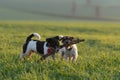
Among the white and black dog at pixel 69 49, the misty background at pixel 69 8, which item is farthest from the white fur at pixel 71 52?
the misty background at pixel 69 8

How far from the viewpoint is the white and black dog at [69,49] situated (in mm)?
9797

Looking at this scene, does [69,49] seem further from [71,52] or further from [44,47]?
[44,47]

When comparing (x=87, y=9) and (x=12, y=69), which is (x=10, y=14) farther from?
(x=12, y=69)

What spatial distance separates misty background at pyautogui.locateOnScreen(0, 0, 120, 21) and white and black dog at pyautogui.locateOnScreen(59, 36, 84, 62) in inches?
1808

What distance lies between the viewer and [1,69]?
8797mm

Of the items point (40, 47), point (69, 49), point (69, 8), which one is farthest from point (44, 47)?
point (69, 8)

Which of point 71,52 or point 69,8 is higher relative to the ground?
point 69,8

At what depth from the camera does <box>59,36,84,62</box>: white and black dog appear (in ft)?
32.1

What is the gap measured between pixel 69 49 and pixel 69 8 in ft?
176

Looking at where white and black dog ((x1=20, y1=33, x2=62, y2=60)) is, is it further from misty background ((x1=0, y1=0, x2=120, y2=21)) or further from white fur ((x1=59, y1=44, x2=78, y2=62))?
misty background ((x1=0, y1=0, x2=120, y2=21))

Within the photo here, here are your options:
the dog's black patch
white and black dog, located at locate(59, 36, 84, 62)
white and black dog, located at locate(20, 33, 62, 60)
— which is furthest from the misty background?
the dog's black patch

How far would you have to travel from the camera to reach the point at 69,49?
1012 cm

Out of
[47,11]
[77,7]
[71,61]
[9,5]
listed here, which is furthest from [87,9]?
[71,61]

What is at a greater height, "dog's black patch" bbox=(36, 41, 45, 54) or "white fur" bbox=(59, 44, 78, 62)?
"dog's black patch" bbox=(36, 41, 45, 54)
